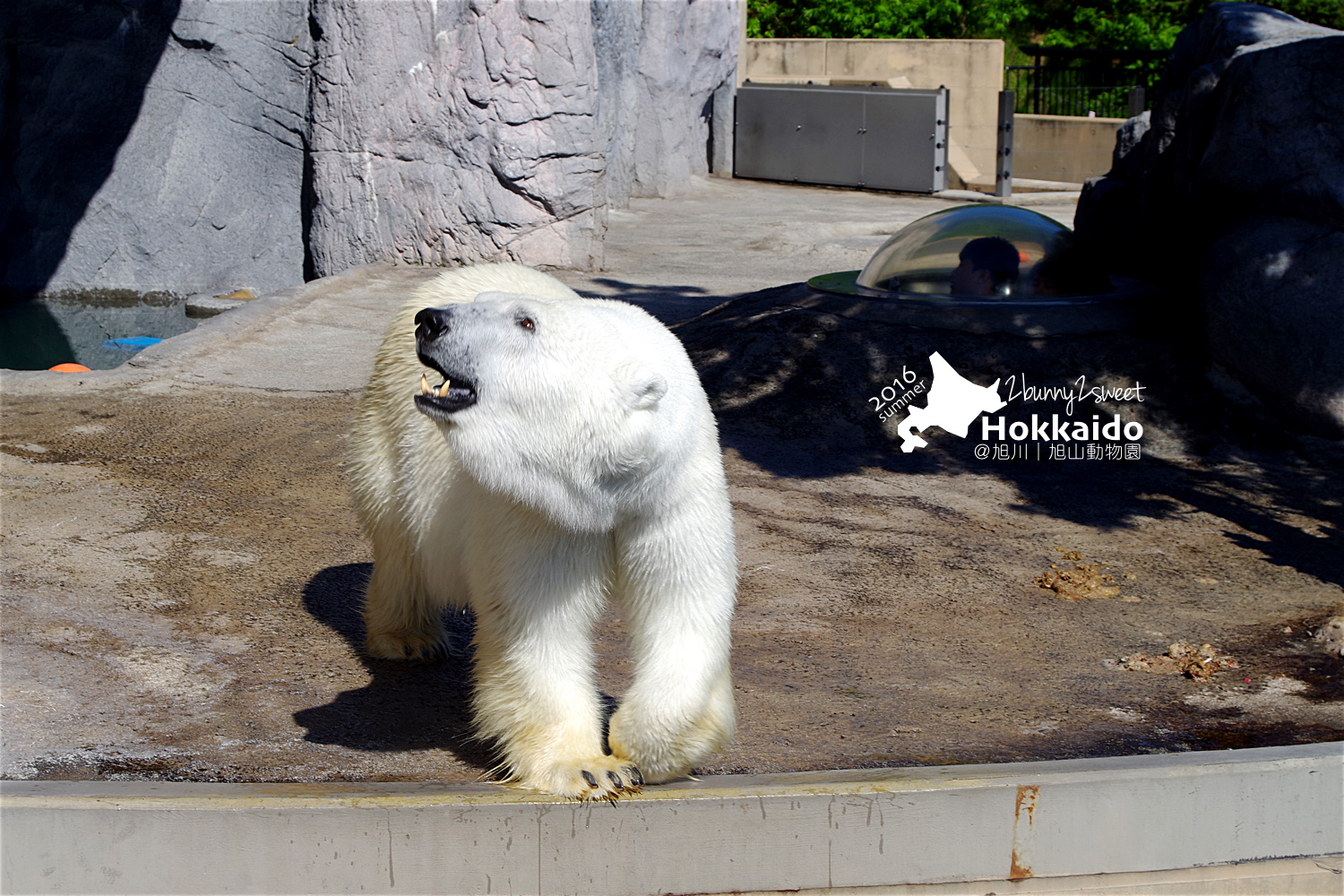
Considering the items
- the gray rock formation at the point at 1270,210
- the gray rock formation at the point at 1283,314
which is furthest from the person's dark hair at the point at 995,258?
the gray rock formation at the point at 1283,314

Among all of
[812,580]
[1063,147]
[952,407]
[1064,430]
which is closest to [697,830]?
[812,580]

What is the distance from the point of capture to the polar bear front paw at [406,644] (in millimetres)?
3709

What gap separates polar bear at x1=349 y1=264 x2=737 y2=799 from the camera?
2299 millimetres

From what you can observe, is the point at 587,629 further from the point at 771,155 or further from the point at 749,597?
the point at 771,155

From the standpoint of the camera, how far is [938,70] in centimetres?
2211

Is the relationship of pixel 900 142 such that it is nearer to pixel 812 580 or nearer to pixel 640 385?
pixel 812 580

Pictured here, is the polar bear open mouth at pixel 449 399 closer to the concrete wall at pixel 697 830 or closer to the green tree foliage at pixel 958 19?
the concrete wall at pixel 697 830

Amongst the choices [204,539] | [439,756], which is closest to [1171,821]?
[439,756]

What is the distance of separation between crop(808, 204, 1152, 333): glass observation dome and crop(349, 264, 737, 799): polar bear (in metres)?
4.34

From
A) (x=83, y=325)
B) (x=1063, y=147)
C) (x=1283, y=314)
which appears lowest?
(x=83, y=325)

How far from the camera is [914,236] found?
25.0 feet

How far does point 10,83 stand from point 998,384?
999cm

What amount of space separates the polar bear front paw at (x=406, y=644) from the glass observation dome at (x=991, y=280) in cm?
405

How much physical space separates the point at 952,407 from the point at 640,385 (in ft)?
14.7
